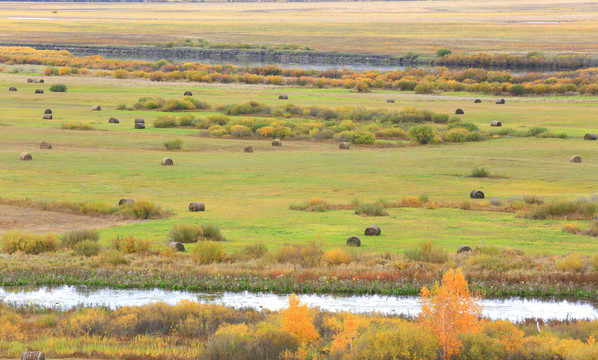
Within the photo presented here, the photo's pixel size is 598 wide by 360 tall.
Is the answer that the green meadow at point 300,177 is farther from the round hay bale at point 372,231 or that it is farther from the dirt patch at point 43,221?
the dirt patch at point 43,221

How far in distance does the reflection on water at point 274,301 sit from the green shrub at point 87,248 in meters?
2.28

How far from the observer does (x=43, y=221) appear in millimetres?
26734

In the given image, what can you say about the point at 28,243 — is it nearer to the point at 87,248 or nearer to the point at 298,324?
the point at 87,248

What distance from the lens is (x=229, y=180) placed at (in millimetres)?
34250

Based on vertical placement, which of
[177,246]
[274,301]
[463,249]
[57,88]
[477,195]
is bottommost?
[57,88]

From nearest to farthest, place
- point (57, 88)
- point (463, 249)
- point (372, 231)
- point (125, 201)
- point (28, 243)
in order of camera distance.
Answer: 1. point (463, 249)
2. point (28, 243)
3. point (372, 231)
4. point (125, 201)
5. point (57, 88)

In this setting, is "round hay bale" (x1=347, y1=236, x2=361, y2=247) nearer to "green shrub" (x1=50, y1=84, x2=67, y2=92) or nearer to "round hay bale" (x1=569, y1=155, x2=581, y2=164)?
"round hay bale" (x1=569, y1=155, x2=581, y2=164)

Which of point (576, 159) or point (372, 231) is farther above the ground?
point (576, 159)

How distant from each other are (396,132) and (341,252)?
103 ft

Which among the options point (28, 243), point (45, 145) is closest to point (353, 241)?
point (28, 243)

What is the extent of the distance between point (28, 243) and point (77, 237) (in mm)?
1445

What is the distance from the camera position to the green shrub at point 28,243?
23.1 meters

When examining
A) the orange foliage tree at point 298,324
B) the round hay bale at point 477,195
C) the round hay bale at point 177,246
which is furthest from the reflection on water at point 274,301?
the round hay bale at point 477,195

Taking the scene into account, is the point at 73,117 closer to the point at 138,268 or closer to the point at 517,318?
the point at 138,268
